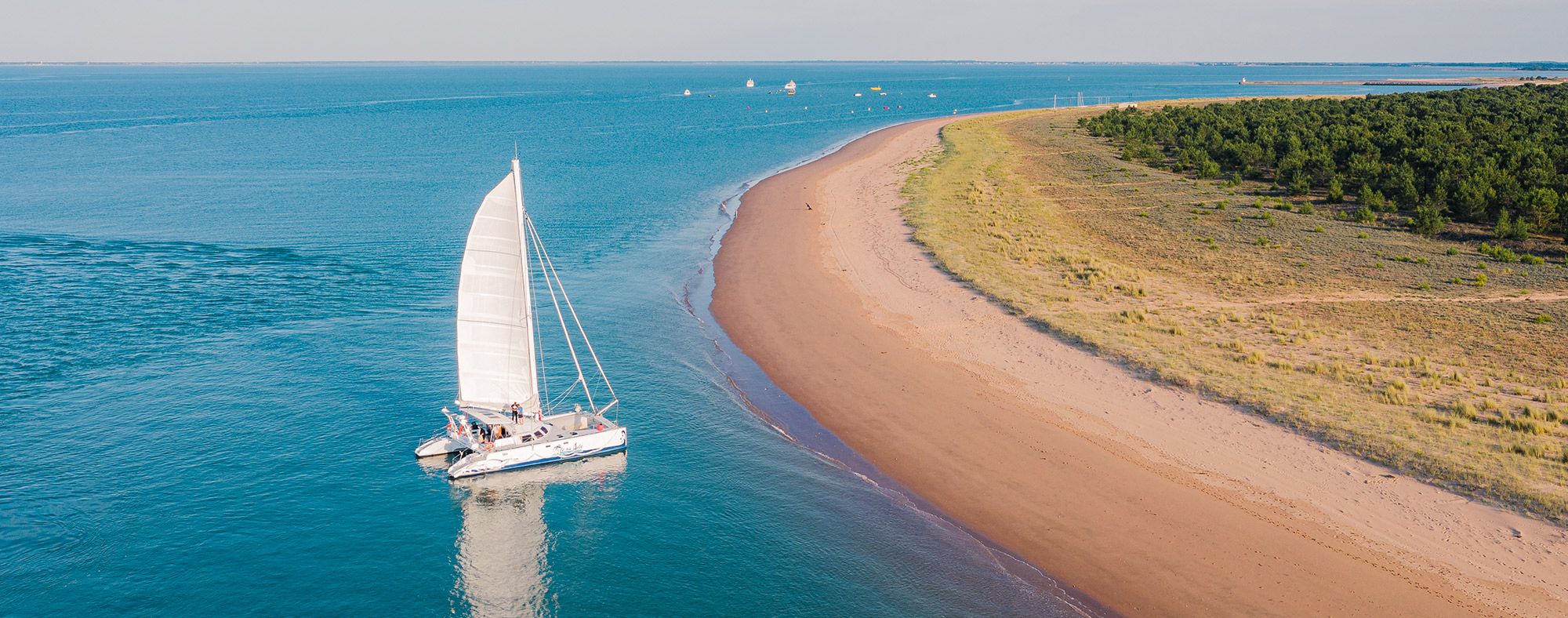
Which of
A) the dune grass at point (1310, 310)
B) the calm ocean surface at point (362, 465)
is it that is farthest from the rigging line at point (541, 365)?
the dune grass at point (1310, 310)

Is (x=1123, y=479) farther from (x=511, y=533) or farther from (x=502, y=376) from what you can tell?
(x=502, y=376)

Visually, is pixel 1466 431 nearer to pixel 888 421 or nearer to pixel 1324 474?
pixel 1324 474

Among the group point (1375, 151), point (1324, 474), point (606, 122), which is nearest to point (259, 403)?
point (1324, 474)

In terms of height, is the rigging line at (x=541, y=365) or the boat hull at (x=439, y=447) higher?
the rigging line at (x=541, y=365)

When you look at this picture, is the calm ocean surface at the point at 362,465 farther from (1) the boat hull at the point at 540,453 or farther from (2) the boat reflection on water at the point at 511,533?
(1) the boat hull at the point at 540,453

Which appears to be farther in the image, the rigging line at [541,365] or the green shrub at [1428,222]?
the green shrub at [1428,222]

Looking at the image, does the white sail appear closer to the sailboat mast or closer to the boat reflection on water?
the sailboat mast

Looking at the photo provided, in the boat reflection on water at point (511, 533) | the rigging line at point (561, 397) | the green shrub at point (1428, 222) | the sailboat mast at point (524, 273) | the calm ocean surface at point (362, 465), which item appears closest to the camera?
the boat reflection on water at point (511, 533)
